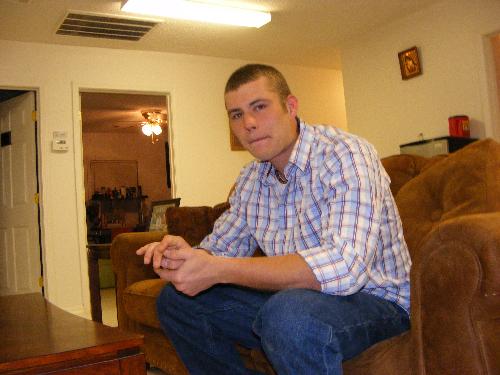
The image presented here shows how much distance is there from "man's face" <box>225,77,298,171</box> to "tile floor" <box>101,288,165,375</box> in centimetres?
159

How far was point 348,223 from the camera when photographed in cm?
114

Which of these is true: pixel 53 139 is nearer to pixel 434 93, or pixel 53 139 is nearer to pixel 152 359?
pixel 152 359

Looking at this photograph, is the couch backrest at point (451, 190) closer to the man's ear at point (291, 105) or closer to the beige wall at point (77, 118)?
the man's ear at point (291, 105)

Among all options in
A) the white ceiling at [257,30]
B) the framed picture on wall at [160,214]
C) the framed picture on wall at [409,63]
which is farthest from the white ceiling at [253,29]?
the framed picture on wall at [160,214]

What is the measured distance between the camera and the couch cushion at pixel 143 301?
2084mm

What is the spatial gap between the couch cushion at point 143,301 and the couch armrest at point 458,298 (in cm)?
118

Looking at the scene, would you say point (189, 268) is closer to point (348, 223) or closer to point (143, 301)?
point (348, 223)

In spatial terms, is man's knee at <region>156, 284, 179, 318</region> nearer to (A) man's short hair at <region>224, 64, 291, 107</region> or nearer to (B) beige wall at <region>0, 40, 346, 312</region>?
(A) man's short hair at <region>224, 64, 291, 107</region>

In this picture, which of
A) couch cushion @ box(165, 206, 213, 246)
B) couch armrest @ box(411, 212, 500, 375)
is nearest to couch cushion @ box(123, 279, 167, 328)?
couch cushion @ box(165, 206, 213, 246)

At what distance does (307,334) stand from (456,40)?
419 centimetres

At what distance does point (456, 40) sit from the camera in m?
4.54

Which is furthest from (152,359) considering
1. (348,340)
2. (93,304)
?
(348,340)

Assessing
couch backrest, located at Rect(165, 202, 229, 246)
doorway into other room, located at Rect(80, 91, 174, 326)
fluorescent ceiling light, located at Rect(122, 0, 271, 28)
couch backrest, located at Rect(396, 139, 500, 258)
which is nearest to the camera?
couch backrest, located at Rect(396, 139, 500, 258)

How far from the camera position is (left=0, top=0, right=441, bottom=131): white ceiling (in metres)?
4.22
